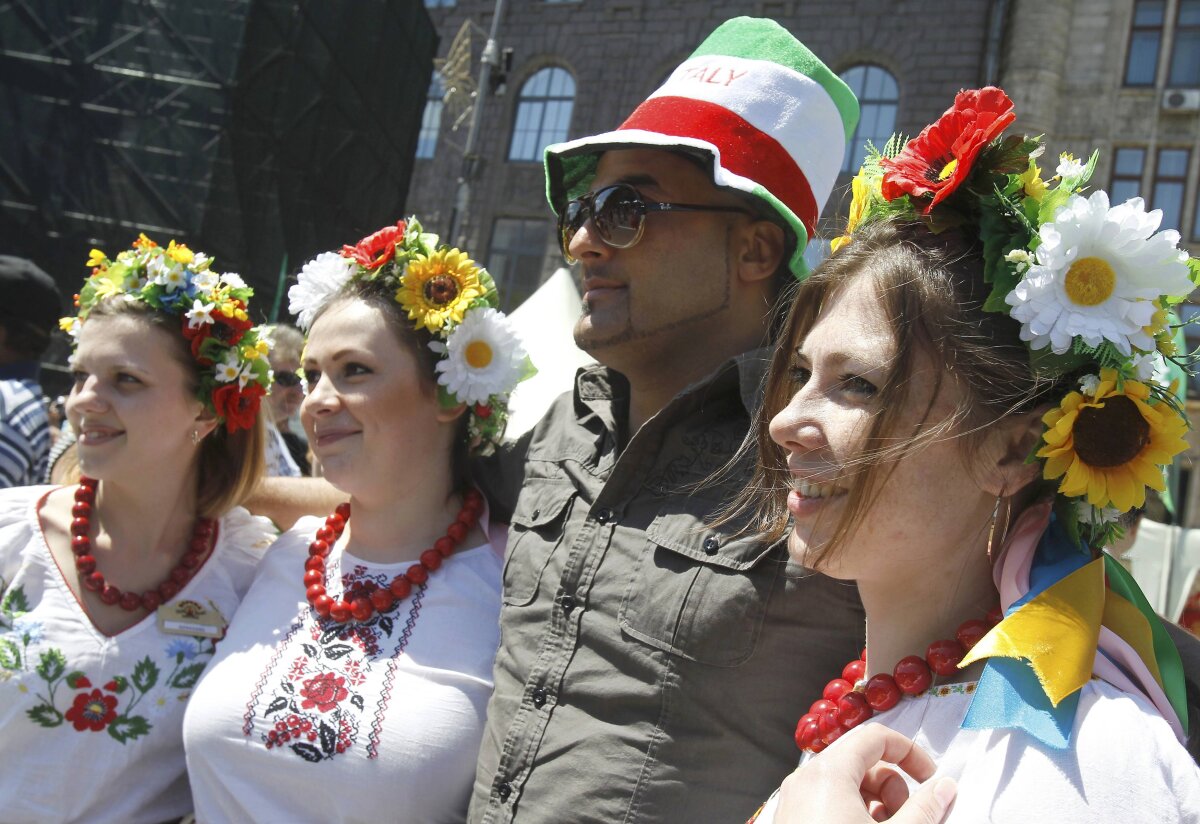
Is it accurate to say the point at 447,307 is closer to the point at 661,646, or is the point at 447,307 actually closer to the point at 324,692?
the point at 324,692

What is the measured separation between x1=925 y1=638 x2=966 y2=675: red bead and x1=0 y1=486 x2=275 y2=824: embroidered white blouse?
1992mm

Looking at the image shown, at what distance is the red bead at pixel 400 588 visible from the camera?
2.63 m

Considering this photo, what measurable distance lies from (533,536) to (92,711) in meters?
1.21

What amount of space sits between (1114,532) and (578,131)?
1885 cm

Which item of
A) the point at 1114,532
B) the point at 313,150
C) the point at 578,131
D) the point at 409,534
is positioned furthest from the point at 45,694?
the point at 578,131

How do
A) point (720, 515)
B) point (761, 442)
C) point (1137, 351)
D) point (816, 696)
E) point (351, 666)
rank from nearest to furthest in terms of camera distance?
point (1137, 351) < point (761, 442) < point (816, 696) < point (720, 515) < point (351, 666)

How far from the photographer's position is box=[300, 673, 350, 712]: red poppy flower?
241cm

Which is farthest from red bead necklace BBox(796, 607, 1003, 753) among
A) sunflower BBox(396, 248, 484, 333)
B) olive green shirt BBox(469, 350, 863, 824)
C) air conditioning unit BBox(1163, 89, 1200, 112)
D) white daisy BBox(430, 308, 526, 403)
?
air conditioning unit BBox(1163, 89, 1200, 112)

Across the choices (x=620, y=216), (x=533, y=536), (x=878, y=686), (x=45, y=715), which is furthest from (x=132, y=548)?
(x=878, y=686)

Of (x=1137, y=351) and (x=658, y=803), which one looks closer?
(x=1137, y=351)

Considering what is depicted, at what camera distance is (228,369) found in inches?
117

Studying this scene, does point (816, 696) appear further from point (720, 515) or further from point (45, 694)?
point (45, 694)

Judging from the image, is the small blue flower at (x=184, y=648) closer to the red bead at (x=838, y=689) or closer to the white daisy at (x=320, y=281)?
the white daisy at (x=320, y=281)

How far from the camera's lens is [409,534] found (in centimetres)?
281
